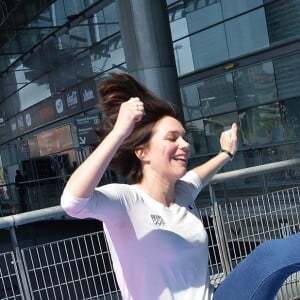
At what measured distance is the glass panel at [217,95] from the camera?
1611cm

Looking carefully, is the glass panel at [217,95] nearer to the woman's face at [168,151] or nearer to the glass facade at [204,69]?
the glass facade at [204,69]

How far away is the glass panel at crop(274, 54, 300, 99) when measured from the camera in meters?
14.0

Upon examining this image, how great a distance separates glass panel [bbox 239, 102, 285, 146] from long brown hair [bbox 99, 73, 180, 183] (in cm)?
1261

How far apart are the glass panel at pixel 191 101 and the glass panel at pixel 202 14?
1.77 meters

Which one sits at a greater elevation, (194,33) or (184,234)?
(194,33)

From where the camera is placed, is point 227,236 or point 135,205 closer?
point 135,205

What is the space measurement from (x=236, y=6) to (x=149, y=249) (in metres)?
14.4

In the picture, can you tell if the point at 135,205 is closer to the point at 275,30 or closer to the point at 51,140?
the point at 275,30

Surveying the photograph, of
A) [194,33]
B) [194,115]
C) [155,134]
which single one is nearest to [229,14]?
[194,33]

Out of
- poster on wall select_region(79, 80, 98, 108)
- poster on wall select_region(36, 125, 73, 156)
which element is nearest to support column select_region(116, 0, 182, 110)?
poster on wall select_region(79, 80, 98, 108)

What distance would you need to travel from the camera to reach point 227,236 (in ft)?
15.3

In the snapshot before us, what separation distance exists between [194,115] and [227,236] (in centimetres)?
1302

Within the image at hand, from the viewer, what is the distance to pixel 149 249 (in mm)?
2115

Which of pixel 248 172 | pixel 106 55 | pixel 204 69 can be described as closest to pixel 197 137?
pixel 204 69
